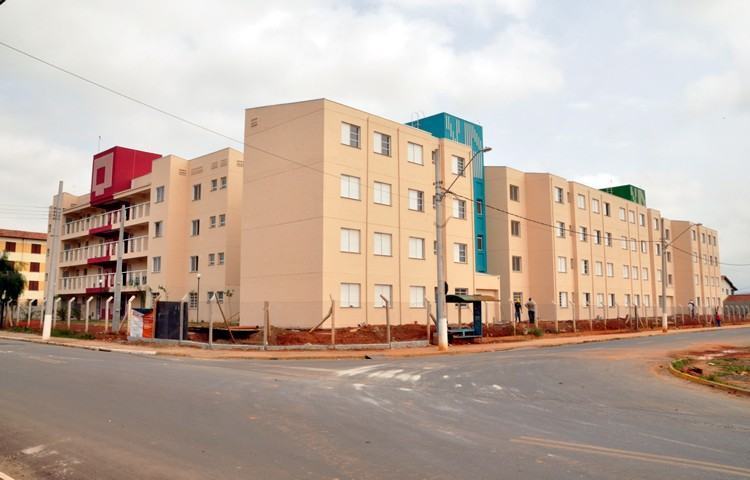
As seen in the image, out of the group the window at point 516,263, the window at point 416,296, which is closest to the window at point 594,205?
the window at point 516,263

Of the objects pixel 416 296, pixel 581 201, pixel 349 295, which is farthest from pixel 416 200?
pixel 581 201

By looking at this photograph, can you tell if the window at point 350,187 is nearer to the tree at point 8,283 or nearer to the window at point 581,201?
the tree at point 8,283

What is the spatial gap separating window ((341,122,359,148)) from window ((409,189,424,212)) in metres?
5.09

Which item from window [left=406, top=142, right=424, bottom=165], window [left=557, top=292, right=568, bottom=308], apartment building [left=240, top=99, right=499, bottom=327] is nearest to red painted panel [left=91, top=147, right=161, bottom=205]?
apartment building [left=240, top=99, right=499, bottom=327]

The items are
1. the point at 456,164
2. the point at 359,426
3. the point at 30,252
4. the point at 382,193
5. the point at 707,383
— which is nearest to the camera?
the point at 359,426

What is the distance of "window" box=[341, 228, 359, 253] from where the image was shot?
31.8 metres

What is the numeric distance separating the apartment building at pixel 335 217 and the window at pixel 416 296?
0.07 m

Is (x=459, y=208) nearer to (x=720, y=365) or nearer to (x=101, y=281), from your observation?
(x=720, y=365)

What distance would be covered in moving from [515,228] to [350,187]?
20.4 metres

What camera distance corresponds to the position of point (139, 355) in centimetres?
2266

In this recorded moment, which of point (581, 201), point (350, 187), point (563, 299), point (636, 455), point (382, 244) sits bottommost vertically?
point (636, 455)

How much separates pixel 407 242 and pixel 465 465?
29.1 m

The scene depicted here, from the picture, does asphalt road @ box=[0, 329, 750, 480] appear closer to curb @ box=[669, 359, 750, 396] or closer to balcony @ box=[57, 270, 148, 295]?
curb @ box=[669, 359, 750, 396]

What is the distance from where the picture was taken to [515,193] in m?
48.8
